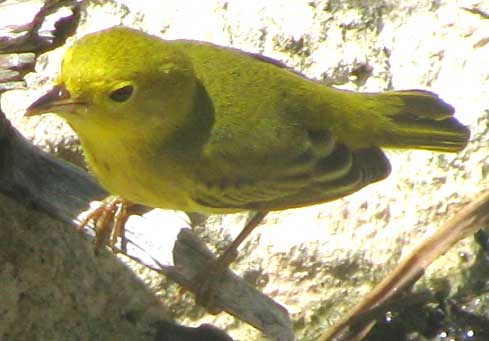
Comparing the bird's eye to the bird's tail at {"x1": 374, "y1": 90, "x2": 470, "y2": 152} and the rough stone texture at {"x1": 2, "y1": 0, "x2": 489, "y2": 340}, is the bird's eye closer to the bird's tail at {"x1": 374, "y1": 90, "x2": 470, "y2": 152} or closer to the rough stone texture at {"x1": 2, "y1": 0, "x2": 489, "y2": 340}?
the rough stone texture at {"x1": 2, "y1": 0, "x2": 489, "y2": 340}

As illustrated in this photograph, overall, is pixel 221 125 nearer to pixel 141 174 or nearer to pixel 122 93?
pixel 141 174

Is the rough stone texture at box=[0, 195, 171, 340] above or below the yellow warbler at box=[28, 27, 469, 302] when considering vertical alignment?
below

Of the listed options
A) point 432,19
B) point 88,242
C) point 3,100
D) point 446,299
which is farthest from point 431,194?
point 3,100

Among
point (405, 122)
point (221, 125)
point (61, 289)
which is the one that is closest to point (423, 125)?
point (405, 122)

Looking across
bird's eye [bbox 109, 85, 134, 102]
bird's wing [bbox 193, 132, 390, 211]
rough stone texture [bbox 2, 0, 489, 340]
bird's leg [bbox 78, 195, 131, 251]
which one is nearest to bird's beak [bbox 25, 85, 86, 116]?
bird's eye [bbox 109, 85, 134, 102]

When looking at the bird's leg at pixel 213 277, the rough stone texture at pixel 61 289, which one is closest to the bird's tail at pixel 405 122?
the bird's leg at pixel 213 277

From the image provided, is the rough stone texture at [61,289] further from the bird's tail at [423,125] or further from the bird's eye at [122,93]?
the bird's tail at [423,125]
